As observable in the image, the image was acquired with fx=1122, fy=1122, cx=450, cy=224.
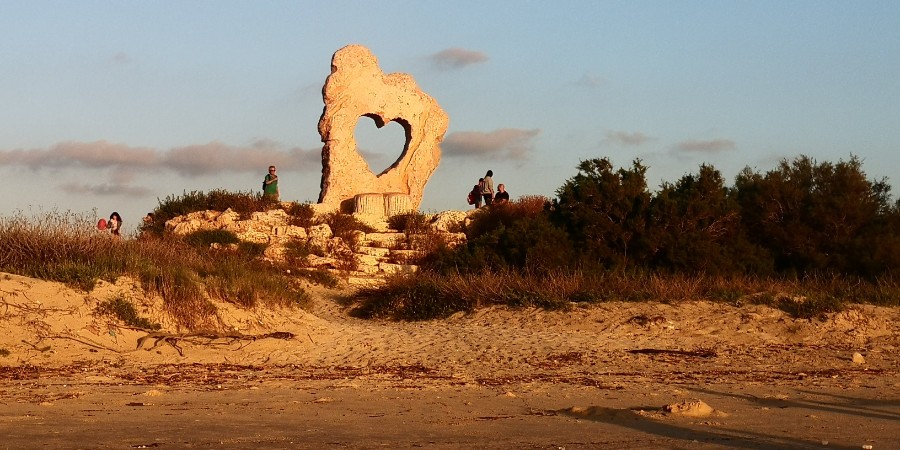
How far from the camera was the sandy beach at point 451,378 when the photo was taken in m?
8.35

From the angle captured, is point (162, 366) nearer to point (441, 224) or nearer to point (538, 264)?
point (538, 264)

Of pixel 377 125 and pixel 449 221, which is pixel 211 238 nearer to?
pixel 449 221

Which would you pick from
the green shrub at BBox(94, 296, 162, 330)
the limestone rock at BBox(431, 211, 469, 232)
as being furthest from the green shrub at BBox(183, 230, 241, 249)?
the green shrub at BBox(94, 296, 162, 330)

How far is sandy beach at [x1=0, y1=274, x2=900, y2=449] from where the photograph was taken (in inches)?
329

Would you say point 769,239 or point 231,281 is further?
point 769,239

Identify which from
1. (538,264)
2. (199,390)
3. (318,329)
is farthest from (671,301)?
(199,390)

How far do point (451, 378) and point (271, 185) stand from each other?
1761 cm

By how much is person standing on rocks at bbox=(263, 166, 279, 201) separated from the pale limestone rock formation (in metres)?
1.26

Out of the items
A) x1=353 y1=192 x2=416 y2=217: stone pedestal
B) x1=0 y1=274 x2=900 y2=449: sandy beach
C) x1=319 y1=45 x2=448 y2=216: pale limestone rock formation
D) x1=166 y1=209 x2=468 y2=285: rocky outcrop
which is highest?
x1=319 y1=45 x2=448 y2=216: pale limestone rock formation

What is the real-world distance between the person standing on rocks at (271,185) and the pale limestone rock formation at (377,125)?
1263 mm

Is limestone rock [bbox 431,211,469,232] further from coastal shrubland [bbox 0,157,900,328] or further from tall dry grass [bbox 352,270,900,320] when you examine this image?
tall dry grass [bbox 352,270,900,320]

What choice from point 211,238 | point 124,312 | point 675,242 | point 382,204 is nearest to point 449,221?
point 382,204

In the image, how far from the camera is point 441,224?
27750 millimetres

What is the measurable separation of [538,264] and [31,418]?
45.2 ft
